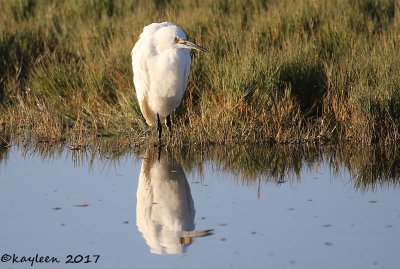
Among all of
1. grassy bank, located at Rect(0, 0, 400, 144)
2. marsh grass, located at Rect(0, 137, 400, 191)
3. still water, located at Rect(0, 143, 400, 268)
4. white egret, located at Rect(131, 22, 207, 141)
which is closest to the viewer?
still water, located at Rect(0, 143, 400, 268)

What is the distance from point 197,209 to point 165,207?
0.83 feet

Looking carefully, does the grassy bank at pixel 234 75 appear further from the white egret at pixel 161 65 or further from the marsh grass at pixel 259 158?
the white egret at pixel 161 65

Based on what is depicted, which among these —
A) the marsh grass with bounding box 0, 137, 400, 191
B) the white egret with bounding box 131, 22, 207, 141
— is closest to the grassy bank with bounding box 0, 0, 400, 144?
the marsh grass with bounding box 0, 137, 400, 191

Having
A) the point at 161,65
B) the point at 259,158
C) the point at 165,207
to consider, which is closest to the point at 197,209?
the point at 165,207

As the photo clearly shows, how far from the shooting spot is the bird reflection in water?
6000 mm

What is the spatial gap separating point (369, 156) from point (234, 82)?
1735mm

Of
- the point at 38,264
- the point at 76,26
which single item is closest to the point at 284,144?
the point at 38,264

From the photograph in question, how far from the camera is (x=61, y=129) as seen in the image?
31.8 ft

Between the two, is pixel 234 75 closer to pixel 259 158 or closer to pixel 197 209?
pixel 259 158

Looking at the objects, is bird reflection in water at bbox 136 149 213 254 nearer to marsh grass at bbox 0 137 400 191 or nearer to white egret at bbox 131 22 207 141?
marsh grass at bbox 0 137 400 191

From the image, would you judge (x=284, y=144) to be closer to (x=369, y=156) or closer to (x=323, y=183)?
(x=369, y=156)

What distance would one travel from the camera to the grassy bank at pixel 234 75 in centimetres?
920

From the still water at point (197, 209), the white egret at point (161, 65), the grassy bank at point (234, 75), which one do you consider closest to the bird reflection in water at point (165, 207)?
the still water at point (197, 209)

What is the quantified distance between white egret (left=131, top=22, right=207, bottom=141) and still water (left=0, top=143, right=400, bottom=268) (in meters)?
0.59
